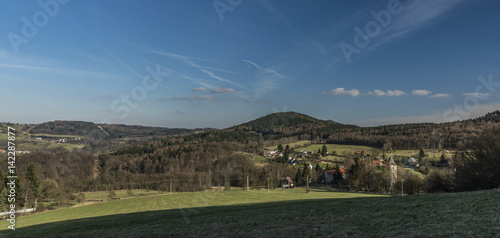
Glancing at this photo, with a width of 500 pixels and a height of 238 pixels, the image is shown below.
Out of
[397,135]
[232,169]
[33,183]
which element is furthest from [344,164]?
[33,183]

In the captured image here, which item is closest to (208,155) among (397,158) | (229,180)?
(229,180)

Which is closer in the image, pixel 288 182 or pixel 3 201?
pixel 3 201

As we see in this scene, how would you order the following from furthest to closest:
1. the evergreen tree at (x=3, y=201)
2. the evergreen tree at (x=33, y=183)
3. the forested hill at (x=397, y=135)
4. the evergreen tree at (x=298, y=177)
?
the forested hill at (x=397, y=135) < the evergreen tree at (x=298, y=177) < the evergreen tree at (x=33, y=183) < the evergreen tree at (x=3, y=201)

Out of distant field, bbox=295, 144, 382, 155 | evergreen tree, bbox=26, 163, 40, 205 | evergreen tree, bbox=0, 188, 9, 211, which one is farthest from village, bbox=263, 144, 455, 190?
evergreen tree, bbox=0, 188, 9, 211

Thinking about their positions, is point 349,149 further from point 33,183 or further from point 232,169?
point 33,183

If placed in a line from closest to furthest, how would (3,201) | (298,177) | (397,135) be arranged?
(3,201) < (298,177) < (397,135)

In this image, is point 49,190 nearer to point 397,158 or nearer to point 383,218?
point 383,218

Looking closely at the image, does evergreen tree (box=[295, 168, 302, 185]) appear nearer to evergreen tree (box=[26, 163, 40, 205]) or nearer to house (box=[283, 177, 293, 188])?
house (box=[283, 177, 293, 188])

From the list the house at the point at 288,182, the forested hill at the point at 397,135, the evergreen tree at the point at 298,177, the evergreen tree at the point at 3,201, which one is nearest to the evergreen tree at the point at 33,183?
the evergreen tree at the point at 3,201

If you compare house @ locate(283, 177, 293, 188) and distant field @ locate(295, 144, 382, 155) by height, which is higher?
distant field @ locate(295, 144, 382, 155)

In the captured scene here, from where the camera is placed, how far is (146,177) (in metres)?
88.6

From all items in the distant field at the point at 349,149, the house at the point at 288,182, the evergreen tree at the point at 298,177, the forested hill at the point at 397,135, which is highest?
the forested hill at the point at 397,135

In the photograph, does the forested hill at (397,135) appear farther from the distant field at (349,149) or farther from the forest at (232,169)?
the distant field at (349,149)

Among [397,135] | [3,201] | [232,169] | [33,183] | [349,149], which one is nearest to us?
[3,201]
